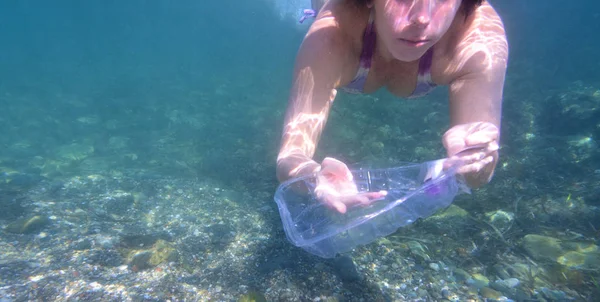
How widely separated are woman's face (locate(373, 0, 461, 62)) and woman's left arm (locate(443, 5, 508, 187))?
0.47 metres

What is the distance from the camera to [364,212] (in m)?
1.80

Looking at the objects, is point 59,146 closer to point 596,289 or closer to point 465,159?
point 465,159

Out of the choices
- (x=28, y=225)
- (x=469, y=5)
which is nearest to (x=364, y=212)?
(x=469, y=5)

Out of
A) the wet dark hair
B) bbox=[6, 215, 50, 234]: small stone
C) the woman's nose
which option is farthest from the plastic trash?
bbox=[6, 215, 50, 234]: small stone

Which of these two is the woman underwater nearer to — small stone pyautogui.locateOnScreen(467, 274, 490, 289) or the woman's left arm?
the woman's left arm

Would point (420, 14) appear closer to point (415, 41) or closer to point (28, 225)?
point (415, 41)

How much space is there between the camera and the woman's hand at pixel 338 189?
1.48 m

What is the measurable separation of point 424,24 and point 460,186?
3.60 ft

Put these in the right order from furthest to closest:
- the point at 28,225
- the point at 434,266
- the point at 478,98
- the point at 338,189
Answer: the point at 28,225
the point at 434,266
the point at 478,98
the point at 338,189

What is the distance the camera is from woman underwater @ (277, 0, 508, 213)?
1.80m

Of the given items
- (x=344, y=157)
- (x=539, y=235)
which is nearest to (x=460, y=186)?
(x=539, y=235)

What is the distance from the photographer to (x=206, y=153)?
10.0 meters

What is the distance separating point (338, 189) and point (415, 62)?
5.15 feet

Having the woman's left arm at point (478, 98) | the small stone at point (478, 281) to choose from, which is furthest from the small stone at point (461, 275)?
the woman's left arm at point (478, 98)
